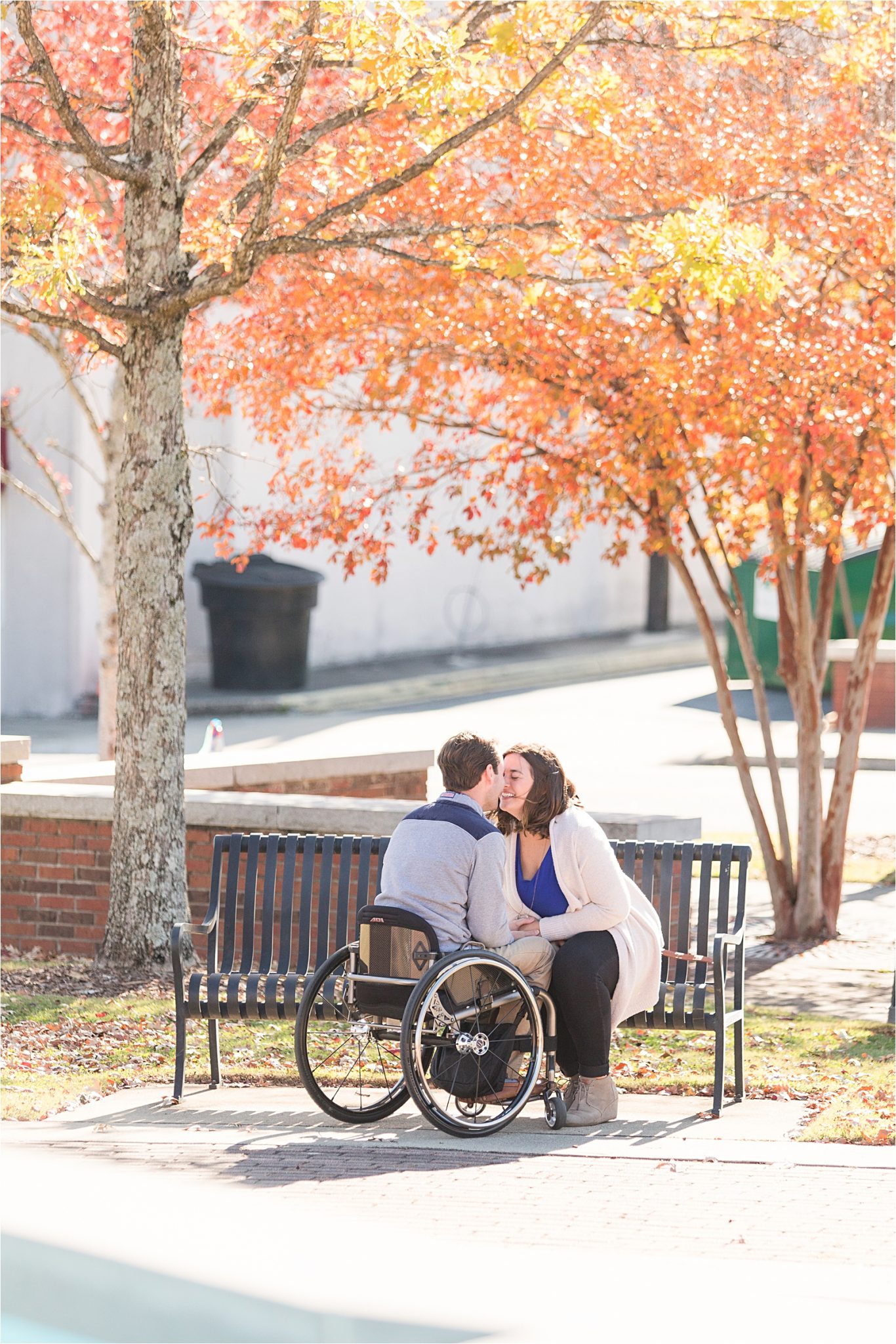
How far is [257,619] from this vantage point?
868 inches

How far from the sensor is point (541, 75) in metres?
7.14

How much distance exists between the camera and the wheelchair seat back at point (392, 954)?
211 inches

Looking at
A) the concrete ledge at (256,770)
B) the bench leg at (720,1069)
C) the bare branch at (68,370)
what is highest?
the bare branch at (68,370)

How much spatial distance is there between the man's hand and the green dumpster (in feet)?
52.6

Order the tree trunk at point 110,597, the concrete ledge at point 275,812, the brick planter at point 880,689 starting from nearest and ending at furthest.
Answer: the concrete ledge at point 275,812 → the tree trunk at point 110,597 → the brick planter at point 880,689

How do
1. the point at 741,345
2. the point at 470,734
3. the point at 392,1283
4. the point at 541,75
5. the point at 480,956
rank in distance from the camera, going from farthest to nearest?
the point at 741,345 → the point at 541,75 → the point at 470,734 → the point at 480,956 → the point at 392,1283

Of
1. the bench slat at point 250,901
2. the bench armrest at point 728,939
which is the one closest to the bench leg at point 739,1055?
the bench armrest at point 728,939

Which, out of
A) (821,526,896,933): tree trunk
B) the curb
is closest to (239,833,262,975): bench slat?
(821,526,896,933): tree trunk

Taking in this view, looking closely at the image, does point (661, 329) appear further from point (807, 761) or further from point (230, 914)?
point (230, 914)

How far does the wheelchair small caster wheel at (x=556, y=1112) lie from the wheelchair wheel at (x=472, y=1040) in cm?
8

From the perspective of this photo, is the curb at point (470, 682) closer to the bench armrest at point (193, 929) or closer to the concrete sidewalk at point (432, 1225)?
the bench armrest at point (193, 929)

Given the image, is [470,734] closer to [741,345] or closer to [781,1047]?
[781,1047]

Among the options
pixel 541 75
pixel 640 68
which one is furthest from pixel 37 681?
pixel 541 75

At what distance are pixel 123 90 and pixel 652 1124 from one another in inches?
289
